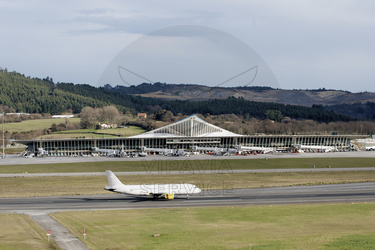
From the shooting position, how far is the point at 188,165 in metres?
129

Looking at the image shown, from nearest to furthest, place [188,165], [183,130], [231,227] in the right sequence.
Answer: [231,227] < [188,165] < [183,130]

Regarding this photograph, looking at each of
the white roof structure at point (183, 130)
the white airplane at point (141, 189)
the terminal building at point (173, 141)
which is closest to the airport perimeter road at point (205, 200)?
the white airplane at point (141, 189)

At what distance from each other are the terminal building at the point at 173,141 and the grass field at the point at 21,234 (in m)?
114

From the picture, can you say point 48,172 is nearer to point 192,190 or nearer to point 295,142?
point 192,190

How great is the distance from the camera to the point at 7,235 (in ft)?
155

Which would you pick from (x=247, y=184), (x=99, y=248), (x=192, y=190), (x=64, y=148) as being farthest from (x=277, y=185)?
(x=64, y=148)

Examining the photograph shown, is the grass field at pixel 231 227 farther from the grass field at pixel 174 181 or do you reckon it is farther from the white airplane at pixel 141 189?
the grass field at pixel 174 181

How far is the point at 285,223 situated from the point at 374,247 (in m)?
12.7

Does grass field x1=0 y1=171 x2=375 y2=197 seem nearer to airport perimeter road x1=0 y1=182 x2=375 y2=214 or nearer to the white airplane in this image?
airport perimeter road x1=0 y1=182 x2=375 y2=214

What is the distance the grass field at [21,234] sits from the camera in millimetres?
43034

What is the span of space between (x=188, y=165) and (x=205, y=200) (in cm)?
5713

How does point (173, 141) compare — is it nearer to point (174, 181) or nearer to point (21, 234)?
point (174, 181)

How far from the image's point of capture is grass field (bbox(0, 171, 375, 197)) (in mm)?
82562

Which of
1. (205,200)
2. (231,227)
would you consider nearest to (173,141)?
(205,200)
